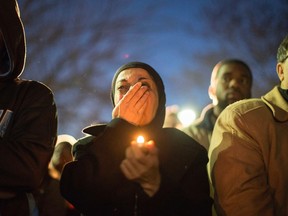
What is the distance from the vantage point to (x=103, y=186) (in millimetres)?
2340

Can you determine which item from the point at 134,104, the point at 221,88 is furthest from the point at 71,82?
the point at 134,104

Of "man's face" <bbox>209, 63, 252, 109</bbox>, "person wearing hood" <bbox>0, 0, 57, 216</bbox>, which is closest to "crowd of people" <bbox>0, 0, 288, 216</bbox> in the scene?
"person wearing hood" <bbox>0, 0, 57, 216</bbox>

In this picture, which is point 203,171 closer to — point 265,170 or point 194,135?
point 265,170

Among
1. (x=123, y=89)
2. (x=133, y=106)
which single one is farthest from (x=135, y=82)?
(x=133, y=106)

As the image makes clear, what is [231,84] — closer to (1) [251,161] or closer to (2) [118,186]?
(1) [251,161]

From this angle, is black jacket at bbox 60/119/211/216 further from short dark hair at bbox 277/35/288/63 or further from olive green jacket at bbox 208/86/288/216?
short dark hair at bbox 277/35/288/63

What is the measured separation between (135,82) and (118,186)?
3.14 ft

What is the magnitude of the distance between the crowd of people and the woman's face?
0.01m

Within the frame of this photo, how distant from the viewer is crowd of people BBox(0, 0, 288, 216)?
7.29ft

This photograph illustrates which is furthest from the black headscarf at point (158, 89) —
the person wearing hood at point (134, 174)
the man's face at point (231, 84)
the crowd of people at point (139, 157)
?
the man's face at point (231, 84)

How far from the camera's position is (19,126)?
2.34 m

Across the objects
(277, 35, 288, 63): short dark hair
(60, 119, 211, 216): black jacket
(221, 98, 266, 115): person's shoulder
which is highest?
(277, 35, 288, 63): short dark hair

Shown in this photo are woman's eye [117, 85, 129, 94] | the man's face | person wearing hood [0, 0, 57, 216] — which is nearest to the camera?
person wearing hood [0, 0, 57, 216]

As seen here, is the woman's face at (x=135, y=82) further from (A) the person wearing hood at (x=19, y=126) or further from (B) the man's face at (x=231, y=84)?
(B) the man's face at (x=231, y=84)
